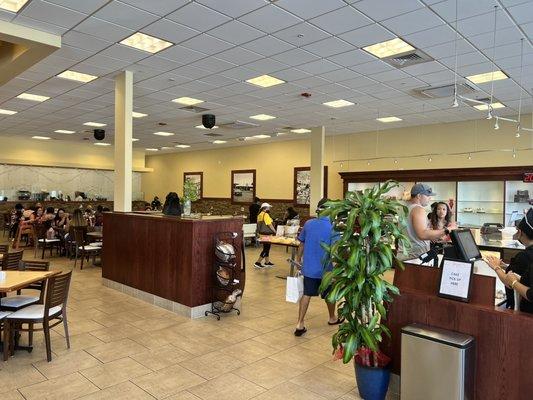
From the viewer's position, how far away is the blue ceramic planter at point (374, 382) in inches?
127

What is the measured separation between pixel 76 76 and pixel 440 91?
6721 millimetres

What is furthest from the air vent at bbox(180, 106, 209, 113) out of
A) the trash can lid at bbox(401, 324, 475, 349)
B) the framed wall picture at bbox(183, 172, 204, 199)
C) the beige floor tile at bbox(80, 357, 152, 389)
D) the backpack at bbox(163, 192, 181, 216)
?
the framed wall picture at bbox(183, 172, 204, 199)

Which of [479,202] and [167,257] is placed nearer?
[167,257]

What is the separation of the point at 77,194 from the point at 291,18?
15042 millimetres

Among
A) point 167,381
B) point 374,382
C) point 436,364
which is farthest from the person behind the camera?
point 167,381

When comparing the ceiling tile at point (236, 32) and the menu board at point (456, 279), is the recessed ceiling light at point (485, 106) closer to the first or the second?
the ceiling tile at point (236, 32)

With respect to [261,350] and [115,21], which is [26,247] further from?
[261,350]

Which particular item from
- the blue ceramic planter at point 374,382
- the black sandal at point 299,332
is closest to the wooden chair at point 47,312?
the black sandal at point 299,332

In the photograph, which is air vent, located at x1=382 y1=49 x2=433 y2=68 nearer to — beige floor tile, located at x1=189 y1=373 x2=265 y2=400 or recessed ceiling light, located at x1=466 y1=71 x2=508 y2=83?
recessed ceiling light, located at x1=466 y1=71 x2=508 y2=83

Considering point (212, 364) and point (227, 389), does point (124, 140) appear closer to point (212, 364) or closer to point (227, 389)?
point (212, 364)

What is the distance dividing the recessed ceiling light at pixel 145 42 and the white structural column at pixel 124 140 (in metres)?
1.27

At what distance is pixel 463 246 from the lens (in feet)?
10.2

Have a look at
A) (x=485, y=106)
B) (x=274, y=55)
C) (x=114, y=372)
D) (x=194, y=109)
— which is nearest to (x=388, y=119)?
(x=485, y=106)

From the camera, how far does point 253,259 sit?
34.4ft
